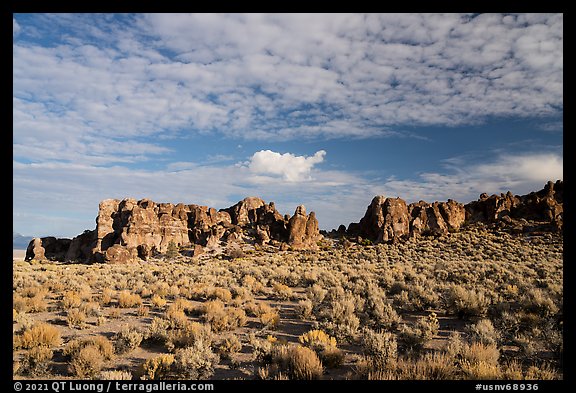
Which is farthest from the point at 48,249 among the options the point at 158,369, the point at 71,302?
the point at 158,369

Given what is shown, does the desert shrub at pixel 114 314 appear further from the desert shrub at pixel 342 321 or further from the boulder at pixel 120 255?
the boulder at pixel 120 255

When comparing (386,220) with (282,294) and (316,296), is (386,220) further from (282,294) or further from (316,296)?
(316,296)

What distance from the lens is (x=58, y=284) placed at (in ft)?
54.0

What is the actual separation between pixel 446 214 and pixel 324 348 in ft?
189

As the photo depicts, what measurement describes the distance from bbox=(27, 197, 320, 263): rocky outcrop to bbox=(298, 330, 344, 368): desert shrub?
135 feet

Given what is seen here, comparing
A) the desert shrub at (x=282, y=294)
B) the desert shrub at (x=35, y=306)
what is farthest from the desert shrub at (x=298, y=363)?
the desert shrub at (x=35, y=306)

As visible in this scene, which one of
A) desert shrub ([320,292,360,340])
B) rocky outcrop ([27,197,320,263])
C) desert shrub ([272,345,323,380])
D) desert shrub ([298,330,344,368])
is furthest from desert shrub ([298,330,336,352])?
rocky outcrop ([27,197,320,263])

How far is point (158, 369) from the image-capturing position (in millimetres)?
6023

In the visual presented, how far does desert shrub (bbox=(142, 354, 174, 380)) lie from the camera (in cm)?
580

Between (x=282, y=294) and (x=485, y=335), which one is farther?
(x=282, y=294)

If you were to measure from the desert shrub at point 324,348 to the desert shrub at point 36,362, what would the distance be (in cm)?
585

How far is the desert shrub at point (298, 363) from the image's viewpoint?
18.4 feet
